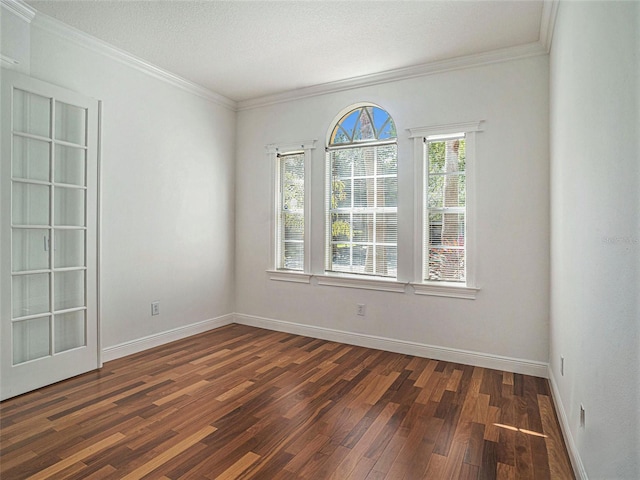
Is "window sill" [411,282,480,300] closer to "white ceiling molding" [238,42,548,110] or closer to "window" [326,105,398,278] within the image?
"window" [326,105,398,278]

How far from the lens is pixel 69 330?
3100 mm

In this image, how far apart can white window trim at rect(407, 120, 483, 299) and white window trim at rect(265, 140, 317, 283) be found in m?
1.24

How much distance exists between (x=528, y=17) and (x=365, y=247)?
7.91 ft

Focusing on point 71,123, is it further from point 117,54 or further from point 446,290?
point 446,290

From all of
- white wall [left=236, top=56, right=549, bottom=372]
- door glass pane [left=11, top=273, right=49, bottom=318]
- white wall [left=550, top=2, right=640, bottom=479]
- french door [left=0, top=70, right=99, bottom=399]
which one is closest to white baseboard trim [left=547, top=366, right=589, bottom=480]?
white wall [left=550, top=2, right=640, bottom=479]

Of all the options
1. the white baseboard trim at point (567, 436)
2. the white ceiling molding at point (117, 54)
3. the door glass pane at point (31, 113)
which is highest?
the white ceiling molding at point (117, 54)

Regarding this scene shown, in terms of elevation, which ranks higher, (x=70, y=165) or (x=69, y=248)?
(x=70, y=165)

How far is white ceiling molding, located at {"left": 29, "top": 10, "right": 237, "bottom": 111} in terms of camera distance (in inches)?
116

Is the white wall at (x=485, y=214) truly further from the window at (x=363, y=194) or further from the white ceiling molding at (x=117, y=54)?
the white ceiling molding at (x=117, y=54)

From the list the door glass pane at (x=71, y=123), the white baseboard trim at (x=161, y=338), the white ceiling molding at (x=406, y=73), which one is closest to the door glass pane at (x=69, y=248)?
the door glass pane at (x=71, y=123)

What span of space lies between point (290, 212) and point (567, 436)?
132 inches

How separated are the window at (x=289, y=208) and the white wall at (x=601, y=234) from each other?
274cm

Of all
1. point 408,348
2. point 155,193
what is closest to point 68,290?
point 155,193

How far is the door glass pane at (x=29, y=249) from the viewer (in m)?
2.76
